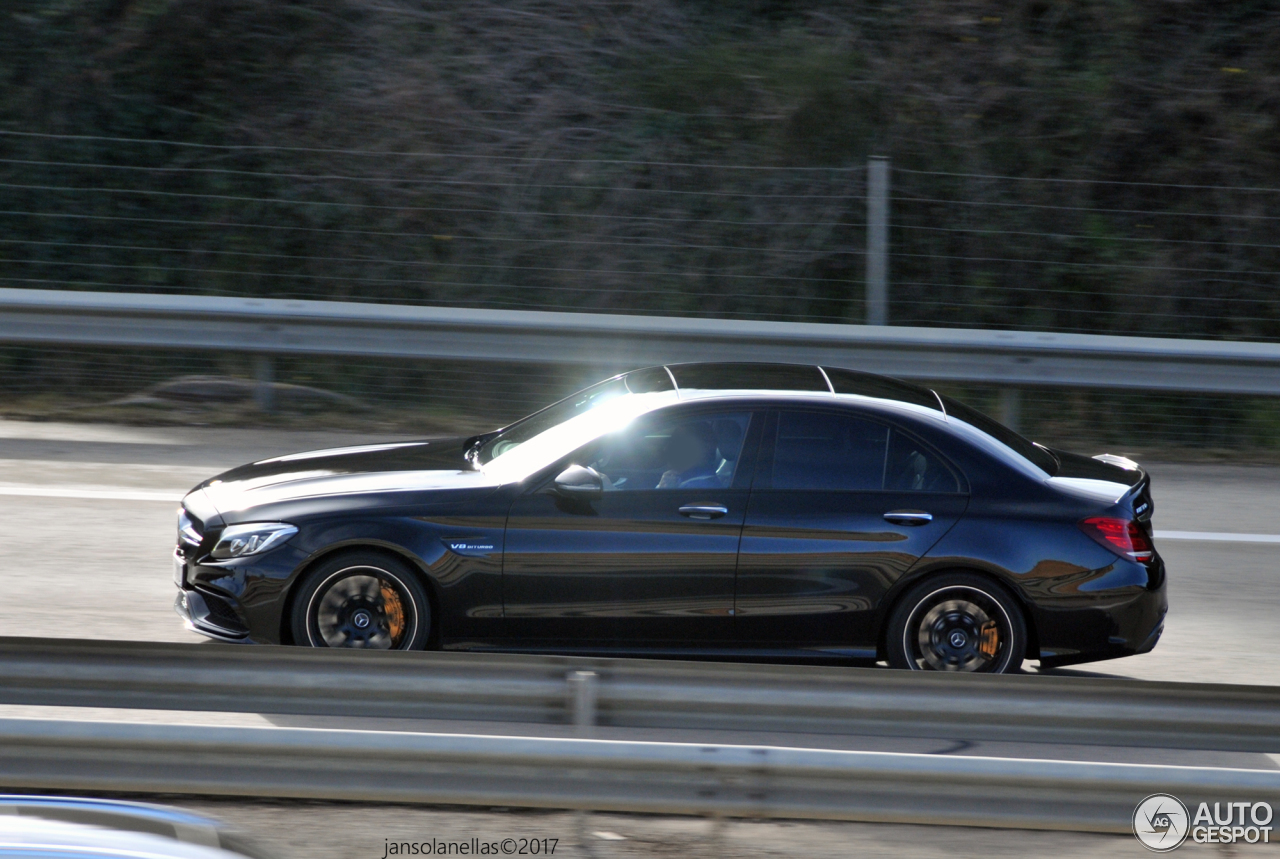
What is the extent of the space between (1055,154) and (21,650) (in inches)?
459

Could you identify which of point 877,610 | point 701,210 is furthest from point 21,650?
point 701,210

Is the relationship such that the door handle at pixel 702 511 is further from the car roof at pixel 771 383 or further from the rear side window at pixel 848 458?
the car roof at pixel 771 383

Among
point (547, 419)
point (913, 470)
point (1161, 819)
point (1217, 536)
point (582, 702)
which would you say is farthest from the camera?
point (1217, 536)

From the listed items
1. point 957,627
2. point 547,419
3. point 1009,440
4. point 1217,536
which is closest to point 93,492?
point 547,419

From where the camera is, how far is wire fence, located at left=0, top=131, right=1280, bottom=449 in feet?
38.8

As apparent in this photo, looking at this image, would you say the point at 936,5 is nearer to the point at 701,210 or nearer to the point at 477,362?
the point at 701,210

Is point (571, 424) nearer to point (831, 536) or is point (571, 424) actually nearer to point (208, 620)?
point (831, 536)

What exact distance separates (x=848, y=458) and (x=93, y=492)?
5.18 m

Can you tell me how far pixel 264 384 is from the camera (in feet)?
35.4

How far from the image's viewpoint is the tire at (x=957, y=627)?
19.5 feet

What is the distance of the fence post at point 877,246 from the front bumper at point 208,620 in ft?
21.8

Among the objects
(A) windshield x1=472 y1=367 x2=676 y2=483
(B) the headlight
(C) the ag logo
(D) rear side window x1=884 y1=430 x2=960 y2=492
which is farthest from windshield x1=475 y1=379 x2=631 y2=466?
(C) the ag logo

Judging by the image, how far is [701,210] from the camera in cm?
1197

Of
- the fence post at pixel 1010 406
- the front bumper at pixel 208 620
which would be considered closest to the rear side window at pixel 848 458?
the front bumper at pixel 208 620
